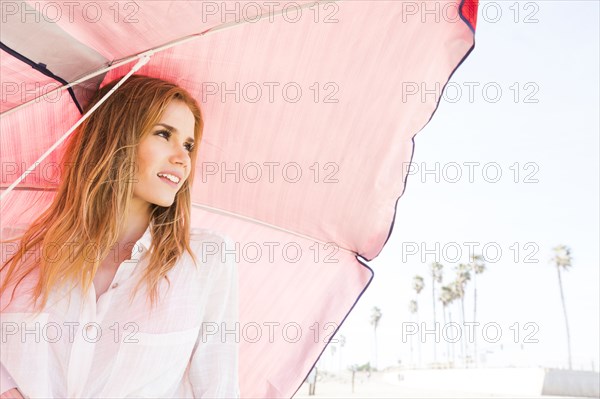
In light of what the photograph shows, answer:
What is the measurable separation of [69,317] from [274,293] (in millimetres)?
1064

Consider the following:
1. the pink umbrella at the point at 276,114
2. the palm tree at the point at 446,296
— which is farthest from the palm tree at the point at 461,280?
the pink umbrella at the point at 276,114

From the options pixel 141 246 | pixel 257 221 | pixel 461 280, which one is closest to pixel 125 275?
pixel 141 246

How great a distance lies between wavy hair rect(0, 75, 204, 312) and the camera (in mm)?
2342

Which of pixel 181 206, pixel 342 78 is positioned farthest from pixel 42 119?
pixel 342 78

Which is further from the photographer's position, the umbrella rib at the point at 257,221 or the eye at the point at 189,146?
the umbrella rib at the point at 257,221

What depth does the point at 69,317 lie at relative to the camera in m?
2.23

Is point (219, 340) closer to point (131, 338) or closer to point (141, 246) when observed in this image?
point (131, 338)

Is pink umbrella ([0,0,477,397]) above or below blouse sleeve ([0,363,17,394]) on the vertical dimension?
above

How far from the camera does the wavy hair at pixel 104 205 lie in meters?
2.34

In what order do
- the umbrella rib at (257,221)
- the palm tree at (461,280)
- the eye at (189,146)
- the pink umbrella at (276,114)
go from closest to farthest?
the pink umbrella at (276,114)
the eye at (189,146)
the umbrella rib at (257,221)
the palm tree at (461,280)

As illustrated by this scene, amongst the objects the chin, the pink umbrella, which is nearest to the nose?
the chin

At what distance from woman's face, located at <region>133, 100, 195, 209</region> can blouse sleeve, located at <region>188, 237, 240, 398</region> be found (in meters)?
0.33

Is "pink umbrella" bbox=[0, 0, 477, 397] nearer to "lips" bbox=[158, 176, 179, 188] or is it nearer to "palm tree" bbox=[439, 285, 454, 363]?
"lips" bbox=[158, 176, 179, 188]

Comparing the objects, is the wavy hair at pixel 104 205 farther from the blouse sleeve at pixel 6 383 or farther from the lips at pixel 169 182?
the blouse sleeve at pixel 6 383
